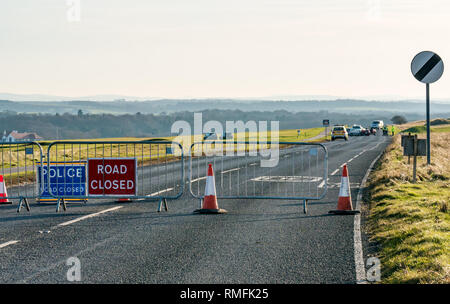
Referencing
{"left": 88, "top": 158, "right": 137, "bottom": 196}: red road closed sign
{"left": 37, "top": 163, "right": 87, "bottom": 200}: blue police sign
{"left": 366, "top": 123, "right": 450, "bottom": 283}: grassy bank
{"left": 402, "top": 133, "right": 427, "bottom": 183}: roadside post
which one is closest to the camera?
{"left": 366, "top": 123, "right": 450, "bottom": 283}: grassy bank

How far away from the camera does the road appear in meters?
7.53

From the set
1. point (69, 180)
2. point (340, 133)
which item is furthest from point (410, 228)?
point (340, 133)

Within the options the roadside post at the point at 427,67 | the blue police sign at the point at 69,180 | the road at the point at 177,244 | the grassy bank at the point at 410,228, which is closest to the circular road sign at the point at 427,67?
the roadside post at the point at 427,67

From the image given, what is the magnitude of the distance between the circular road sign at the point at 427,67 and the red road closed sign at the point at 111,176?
912 cm

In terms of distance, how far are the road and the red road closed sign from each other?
461 millimetres

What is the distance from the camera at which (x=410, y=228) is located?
10.3 meters

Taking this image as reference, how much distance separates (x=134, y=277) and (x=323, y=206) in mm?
Answer: 7490

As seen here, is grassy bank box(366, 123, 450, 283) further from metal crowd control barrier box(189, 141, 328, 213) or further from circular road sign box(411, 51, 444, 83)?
circular road sign box(411, 51, 444, 83)

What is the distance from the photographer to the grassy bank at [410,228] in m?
7.50

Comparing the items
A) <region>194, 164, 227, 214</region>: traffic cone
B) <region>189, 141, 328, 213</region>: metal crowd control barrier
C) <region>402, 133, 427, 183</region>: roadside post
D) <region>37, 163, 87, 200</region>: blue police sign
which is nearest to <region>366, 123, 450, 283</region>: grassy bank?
<region>402, 133, 427, 183</region>: roadside post

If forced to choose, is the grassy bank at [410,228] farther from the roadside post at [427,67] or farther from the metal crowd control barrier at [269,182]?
the roadside post at [427,67]

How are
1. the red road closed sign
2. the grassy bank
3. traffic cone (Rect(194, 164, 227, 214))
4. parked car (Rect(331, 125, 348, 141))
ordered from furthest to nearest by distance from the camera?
parked car (Rect(331, 125, 348, 141))
the red road closed sign
traffic cone (Rect(194, 164, 227, 214))
the grassy bank

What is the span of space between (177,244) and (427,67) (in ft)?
36.4

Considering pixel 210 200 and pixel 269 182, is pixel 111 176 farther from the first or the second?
pixel 269 182
